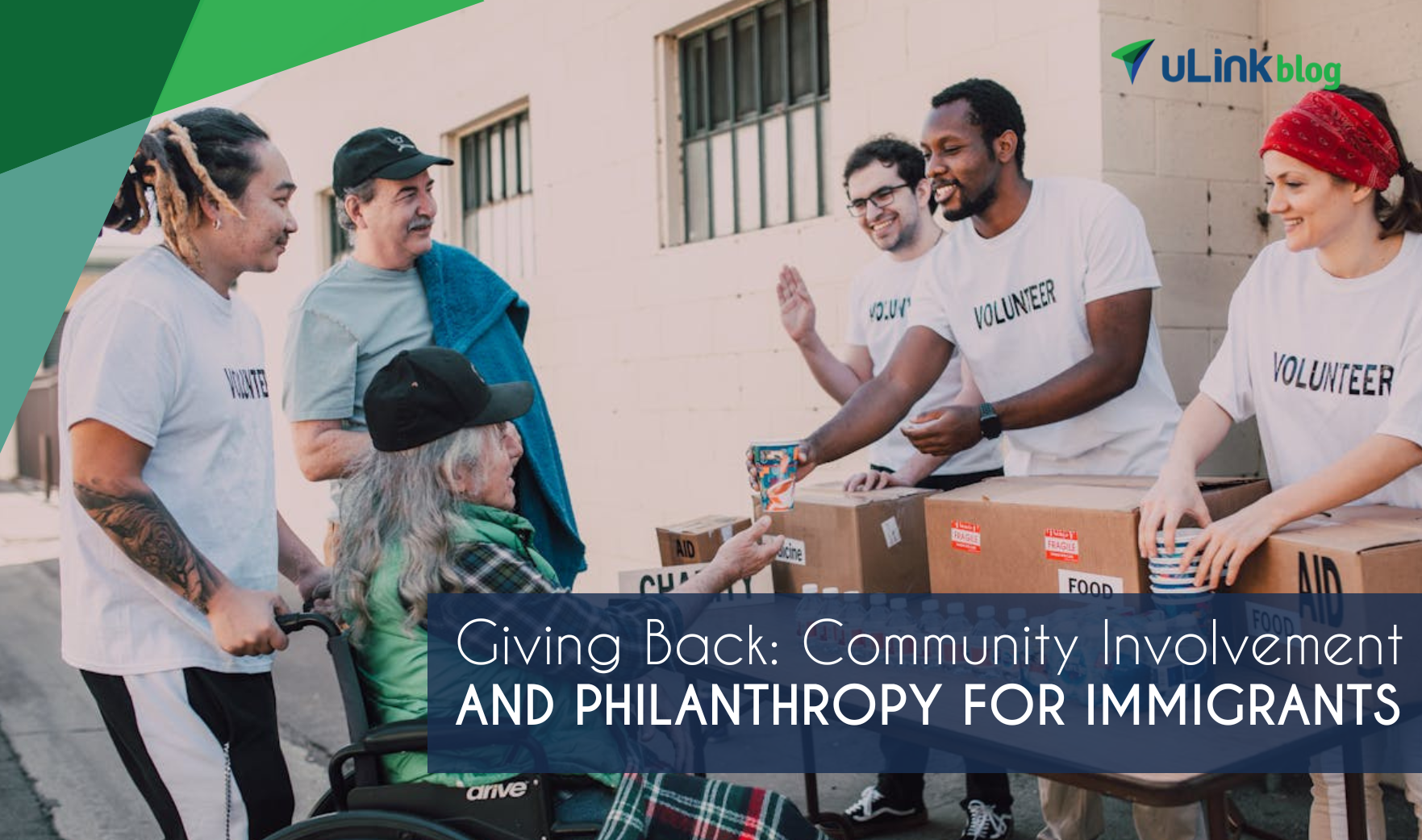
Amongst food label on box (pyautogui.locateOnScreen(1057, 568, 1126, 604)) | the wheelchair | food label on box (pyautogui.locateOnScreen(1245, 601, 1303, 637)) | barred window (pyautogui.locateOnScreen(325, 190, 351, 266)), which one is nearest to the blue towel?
the wheelchair

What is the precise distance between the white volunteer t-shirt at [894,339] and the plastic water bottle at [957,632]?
1223 mm

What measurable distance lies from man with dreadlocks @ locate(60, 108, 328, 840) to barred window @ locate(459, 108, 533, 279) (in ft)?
15.9

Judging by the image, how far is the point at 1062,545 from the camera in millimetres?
2260

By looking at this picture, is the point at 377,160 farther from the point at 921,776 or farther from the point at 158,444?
the point at 921,776

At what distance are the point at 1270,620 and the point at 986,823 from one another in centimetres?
158

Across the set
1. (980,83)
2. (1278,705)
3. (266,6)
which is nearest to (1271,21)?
(980,83)

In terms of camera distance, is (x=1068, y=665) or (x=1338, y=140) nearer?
(x=1068, y=665)

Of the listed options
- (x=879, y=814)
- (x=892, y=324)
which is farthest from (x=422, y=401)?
(x=879, y=814)

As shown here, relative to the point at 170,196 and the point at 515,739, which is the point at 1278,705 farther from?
the point at 170,196

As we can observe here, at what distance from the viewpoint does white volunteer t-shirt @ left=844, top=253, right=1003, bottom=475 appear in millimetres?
3615

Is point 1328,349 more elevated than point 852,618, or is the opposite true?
point 1328,349

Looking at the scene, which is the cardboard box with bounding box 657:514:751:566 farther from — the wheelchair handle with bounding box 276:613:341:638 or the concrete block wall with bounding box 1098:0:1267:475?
the concrete block wall with bounding box 1098:0:1267:475

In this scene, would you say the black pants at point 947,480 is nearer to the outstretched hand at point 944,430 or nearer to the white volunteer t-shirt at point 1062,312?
the white volunteer t-shirt at point 1062,312

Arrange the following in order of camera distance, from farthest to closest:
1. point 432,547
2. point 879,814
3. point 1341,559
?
point 879,814
point 432,547
point 1341,559
